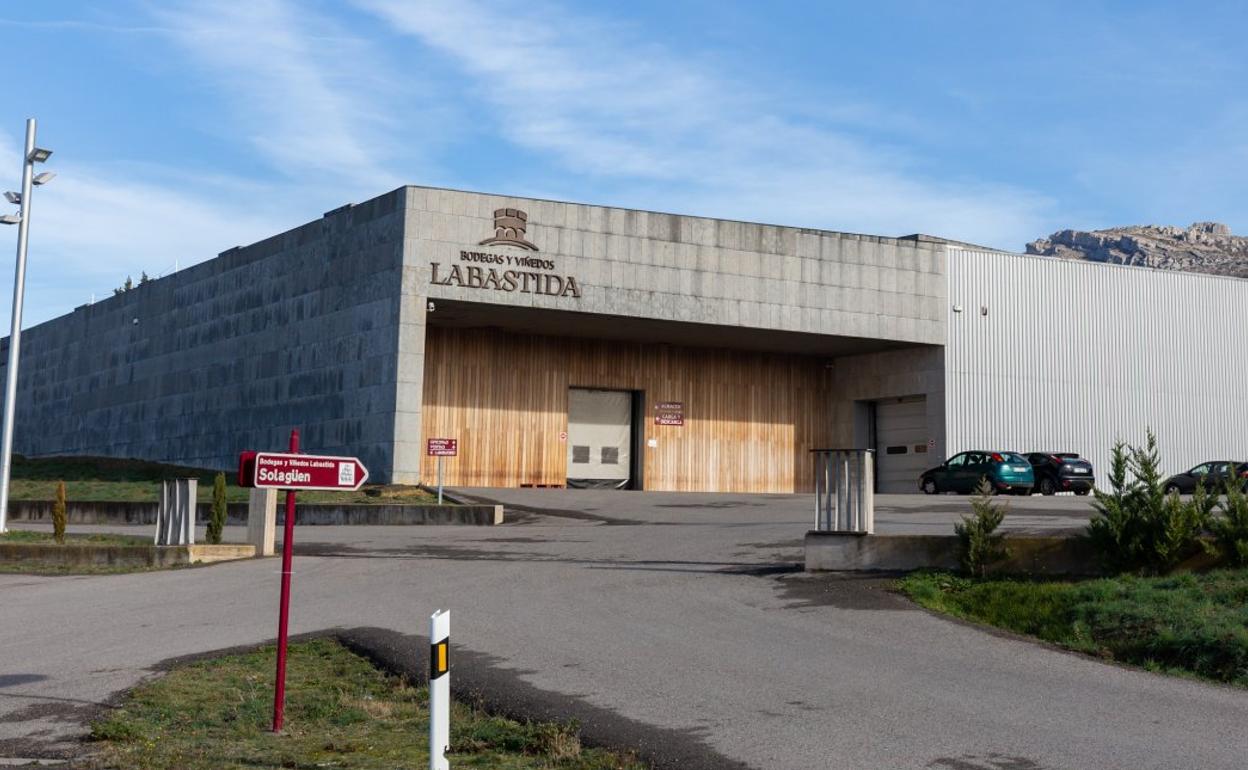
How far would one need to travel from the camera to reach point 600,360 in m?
46.8

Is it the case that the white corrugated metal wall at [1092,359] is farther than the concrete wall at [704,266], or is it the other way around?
the white corrugated metal wall at [1092,359]

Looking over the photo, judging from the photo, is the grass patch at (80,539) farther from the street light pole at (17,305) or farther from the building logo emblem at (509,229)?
the building logo emblem at (509,229)

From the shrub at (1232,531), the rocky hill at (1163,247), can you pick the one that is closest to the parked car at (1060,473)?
the shrub at (1232,531)

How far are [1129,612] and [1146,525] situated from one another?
2.36 meters

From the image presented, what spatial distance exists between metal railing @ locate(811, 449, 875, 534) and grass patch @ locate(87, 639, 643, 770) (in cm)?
685

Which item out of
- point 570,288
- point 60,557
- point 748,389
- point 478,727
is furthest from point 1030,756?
point 748,389

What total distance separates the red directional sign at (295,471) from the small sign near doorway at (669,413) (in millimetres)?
38001

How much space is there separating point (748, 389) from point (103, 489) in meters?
22.2

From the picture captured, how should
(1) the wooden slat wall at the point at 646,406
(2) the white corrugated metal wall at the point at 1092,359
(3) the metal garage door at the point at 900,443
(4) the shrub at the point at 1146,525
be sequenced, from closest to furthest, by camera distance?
(4) the shrub at the point at 1146,525, (1) the wooden slat wall at the point at 646,406, (2) the white corrugated metal wall at the point at 1092,359, (3) the metal garage door at the point at 900,443

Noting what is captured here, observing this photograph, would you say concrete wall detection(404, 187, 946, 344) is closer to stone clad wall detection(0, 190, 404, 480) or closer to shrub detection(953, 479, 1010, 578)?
stone clad wall detection(0, 190, 404, 480)

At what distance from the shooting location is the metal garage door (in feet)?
156

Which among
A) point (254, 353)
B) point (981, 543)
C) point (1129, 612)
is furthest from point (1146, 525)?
point (254, 353)

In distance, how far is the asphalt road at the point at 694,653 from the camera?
336 inches

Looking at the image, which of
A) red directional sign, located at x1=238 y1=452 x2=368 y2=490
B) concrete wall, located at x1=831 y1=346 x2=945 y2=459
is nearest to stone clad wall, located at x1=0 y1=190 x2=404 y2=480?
concrete wall, located at x1=831 y1=346 x2=945 y2=459
